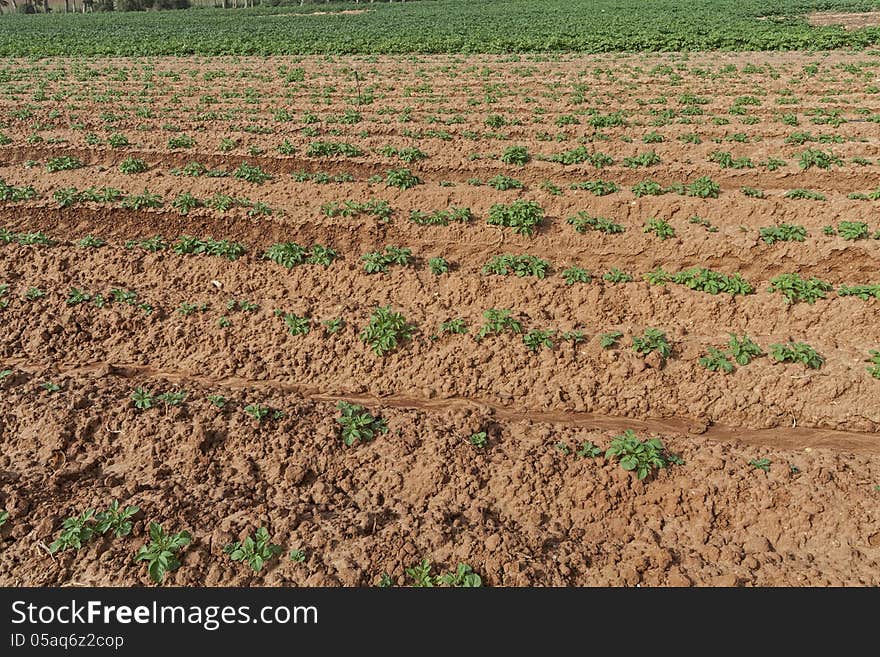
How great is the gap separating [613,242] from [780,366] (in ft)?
11.8

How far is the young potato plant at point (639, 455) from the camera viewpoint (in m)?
5.61

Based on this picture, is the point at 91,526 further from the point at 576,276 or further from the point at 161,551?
the point at 576,276

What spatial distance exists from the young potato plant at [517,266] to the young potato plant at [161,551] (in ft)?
18.9

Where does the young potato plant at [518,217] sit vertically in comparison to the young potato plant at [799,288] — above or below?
above

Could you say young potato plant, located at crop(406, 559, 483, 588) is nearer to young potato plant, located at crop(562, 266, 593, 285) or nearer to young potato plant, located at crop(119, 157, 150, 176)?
young potato plant, located at crop(562, 266, 593, 285)

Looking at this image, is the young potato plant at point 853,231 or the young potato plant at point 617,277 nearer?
the young potato plant at point 617,277

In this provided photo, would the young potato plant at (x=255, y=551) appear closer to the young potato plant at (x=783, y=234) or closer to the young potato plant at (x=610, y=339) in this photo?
the young potato plant at (x=610, y=339)

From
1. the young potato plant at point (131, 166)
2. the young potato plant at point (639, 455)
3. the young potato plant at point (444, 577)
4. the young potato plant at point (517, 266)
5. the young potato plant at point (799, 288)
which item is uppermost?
the young potato plant at point (131, 166)

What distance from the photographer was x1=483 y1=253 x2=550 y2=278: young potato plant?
8727mm

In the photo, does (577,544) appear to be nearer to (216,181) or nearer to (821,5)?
(216,181)

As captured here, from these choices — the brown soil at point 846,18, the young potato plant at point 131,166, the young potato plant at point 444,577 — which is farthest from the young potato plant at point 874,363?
the brown soil at point 846,18

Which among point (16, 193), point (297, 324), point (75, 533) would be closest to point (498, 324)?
point (297, 324)

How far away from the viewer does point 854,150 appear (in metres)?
12.5

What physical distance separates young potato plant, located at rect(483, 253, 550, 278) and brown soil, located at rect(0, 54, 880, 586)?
195mm
